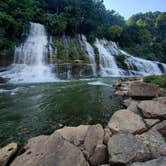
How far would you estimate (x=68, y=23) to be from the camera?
74.9 feet

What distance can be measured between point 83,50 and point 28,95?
1291 cm

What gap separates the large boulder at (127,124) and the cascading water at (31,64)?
10.5 m

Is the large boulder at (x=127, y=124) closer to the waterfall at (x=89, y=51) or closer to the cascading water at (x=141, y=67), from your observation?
the waterfall at (x=89, y=51)

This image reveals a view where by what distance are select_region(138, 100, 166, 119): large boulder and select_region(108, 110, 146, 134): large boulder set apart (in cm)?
40

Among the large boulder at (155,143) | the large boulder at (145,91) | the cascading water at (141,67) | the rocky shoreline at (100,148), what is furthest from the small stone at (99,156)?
the cascading water at (141,67)

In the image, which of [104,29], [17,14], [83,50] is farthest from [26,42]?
[104,29]

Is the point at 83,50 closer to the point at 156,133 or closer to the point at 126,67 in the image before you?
the point at 126,67

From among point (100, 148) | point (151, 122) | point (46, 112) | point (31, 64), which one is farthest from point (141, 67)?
point (100, 148)

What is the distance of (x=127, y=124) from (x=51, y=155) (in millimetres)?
1790

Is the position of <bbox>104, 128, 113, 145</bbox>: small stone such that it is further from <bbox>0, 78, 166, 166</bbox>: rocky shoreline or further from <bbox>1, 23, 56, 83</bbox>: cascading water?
<bbox>1, 23, 56, 83</bbox>: cascading water

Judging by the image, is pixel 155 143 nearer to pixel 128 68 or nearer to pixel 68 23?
pixel 128 68

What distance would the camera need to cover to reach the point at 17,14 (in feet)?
57.5

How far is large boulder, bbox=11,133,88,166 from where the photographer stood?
110 inches

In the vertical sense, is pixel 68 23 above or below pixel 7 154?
above
